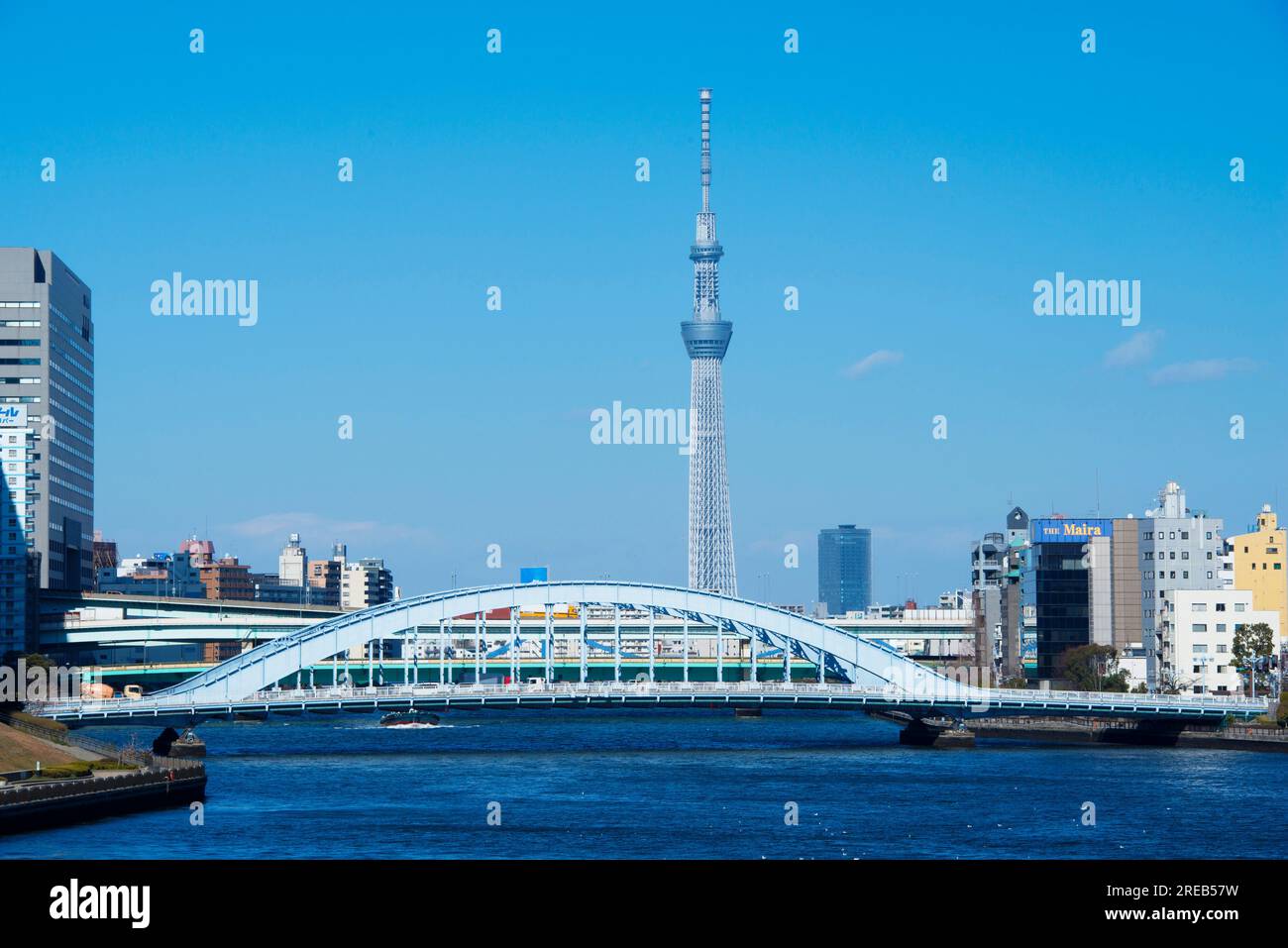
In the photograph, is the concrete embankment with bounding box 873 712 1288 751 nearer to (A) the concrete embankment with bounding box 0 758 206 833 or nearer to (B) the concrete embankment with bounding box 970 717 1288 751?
(B) the concrete embankment with bounding box 970 717 1288 751

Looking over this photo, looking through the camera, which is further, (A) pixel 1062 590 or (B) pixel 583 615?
(A) pixel 1062 590

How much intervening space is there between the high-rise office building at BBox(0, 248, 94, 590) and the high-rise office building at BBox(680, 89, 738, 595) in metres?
56.5

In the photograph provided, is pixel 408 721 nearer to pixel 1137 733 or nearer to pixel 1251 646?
pixel 1137 733

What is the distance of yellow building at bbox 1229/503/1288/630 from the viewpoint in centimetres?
9556

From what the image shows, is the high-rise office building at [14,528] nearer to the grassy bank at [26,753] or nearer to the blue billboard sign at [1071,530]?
the grassy bank at [26,753]

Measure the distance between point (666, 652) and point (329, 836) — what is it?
3718 inches

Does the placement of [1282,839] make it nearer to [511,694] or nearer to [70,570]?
[511,694]

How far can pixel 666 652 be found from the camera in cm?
13412

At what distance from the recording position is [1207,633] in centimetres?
8706

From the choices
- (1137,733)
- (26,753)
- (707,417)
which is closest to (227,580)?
(707,417)

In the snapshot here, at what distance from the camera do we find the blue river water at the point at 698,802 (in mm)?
38281

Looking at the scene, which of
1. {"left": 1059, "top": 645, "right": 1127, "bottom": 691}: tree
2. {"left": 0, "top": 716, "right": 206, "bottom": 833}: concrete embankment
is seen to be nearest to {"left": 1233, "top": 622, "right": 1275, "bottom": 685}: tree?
{"left": 1059, "top": 645, "right": 1127, "bottom": 691}: tree

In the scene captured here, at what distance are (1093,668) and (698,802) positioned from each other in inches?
1850
